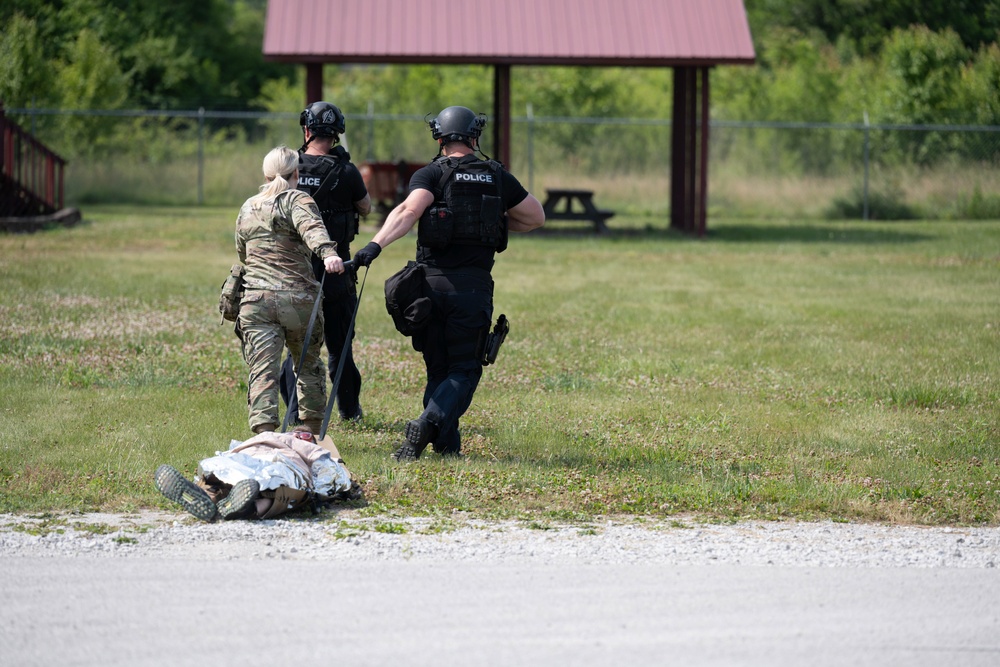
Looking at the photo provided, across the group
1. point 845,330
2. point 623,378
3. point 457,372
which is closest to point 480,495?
point 457,372

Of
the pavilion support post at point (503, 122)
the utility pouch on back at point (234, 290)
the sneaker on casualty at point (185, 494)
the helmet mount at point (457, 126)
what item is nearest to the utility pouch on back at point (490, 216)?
the helmet mount at point (457, 126)

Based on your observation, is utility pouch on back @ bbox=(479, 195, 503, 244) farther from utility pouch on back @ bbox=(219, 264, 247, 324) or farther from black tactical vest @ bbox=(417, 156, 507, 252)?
utility pouch on back @ bbox=(219, 264, 247, 324)

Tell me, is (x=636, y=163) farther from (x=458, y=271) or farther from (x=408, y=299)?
(x=408, y=299)

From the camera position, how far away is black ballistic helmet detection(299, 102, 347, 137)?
792cm

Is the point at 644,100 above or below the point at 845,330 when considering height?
above

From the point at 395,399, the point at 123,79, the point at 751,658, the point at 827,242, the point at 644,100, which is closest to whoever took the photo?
the point at 751,658

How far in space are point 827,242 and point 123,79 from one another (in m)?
22.6

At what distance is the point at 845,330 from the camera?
13.0 meters

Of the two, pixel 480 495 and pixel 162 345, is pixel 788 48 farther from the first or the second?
→ pixel 480 495

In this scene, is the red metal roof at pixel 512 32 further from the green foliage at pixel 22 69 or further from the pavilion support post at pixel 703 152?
the green foliage at pixel 22 69

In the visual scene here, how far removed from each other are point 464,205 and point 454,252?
32 centimetres

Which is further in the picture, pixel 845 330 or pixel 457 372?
pixel 845 330

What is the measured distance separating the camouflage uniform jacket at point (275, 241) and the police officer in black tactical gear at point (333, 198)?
518 mm

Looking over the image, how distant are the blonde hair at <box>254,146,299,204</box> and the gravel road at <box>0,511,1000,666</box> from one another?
1980mm
